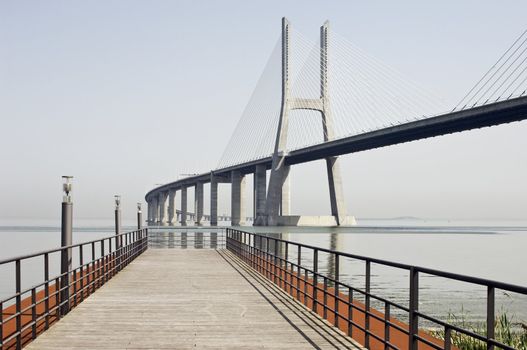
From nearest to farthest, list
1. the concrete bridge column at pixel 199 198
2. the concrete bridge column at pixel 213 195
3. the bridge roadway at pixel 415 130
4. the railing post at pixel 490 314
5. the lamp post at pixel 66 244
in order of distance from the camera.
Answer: the railing post at pixel 490 314
the lamp post at pixel 66 244
the bridge roadway at pixel 415 130
the concrete bridge column at pixel 213 195
the concrete bridge column at pixel 199 198

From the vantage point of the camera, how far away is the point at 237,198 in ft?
396

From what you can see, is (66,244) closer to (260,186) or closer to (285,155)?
(285,155)

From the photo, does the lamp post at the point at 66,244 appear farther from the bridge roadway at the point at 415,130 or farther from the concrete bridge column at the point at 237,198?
the concrete bridge column at the point at 237,198

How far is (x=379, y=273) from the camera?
42906mm

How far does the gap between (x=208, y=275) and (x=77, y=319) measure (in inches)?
346

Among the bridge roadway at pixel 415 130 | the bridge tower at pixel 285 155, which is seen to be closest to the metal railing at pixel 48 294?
the bridge roadway at pixel 415 130

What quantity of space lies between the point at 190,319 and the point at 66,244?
3.48 m

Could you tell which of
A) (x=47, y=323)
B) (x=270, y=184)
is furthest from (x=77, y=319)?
(x=270, y=184)

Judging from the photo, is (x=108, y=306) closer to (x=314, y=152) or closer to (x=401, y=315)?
(x=401, y=315)

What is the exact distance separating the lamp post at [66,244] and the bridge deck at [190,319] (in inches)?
11.2

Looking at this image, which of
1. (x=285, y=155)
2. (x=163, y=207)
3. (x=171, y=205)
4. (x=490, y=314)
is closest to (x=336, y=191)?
(x=285, y=155)

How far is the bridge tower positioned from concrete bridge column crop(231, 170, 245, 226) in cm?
828

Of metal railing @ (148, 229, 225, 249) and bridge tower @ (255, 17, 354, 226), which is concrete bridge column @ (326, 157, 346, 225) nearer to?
bridge tower @ (255, 17, 354, 226)

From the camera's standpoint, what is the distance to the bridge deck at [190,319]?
30.8 ft
